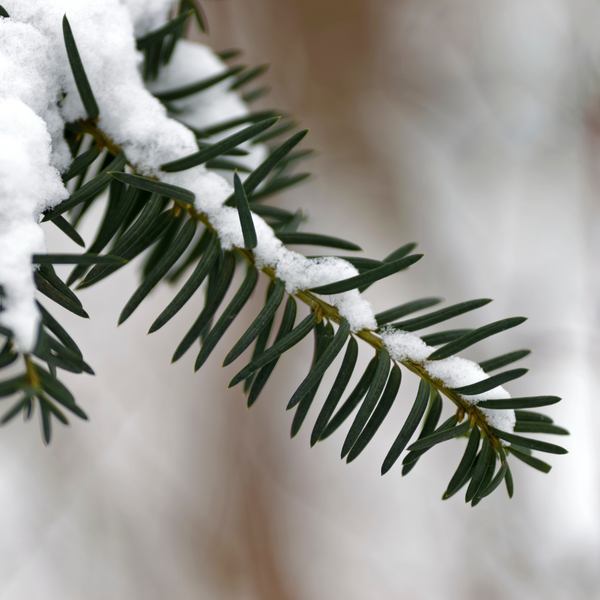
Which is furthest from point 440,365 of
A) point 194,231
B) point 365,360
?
point 365,360

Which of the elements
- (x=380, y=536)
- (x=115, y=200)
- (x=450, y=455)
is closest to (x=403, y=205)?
(x=450, y=455)

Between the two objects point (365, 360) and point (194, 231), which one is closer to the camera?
point (194, 231)

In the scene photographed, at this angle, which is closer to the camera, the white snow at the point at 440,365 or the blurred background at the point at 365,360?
the white snow at the point at 440,365

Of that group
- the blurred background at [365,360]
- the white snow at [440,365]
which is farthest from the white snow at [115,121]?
the blurred background at [365,360]

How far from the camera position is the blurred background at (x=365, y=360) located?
2.23ft

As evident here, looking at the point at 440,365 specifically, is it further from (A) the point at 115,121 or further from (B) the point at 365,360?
(B) the point at 365,360

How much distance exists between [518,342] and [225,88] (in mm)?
692

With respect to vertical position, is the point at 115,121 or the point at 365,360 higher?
the point at 365,360

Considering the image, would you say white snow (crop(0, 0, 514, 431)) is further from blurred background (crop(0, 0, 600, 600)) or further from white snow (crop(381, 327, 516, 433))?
blurred background (crop(0, 0, 600, 600))

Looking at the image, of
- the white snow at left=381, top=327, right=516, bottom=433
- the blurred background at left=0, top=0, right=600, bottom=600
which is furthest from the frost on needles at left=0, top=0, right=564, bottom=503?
the blurred background at left=0, top=0, right=600, bottom=600

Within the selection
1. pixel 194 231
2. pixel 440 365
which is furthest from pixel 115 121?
pixel 440 365

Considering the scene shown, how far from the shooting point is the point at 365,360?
0.77m

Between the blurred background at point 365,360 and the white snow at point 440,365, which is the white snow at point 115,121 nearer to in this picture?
the white snow at point 440,365

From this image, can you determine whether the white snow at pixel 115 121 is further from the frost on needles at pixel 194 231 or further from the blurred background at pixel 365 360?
the blurred background at pixel 365 360
